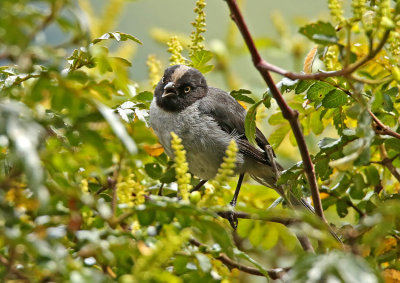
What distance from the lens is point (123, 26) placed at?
6.71 metres

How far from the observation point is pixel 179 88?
4035mm

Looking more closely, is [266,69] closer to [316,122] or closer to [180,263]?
[180,263]

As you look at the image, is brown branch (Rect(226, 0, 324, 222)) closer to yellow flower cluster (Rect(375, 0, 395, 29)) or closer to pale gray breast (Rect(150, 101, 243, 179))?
yellow flower cluster (Rect(375, 0, 395, 29))

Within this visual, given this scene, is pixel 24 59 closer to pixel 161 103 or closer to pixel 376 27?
pixel 376 27

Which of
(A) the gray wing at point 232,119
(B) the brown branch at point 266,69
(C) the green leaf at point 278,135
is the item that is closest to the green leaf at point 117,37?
(B) the brown branch at point 266,69

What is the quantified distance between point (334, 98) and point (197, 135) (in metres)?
1.71

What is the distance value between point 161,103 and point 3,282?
294cm

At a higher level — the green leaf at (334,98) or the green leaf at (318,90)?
the green leaf at (318,90)

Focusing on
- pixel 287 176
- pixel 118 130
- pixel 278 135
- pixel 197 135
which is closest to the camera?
pixel 118 130

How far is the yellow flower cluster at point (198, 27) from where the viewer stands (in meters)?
2.34

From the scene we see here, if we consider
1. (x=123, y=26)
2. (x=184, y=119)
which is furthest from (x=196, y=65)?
(x=123, y=26)

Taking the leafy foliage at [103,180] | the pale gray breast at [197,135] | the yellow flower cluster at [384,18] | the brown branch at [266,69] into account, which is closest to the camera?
the leafy foliage at [103,180]

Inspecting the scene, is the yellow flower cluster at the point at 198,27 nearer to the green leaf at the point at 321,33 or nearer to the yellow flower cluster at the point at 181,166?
the green leaf at the point at 321,33

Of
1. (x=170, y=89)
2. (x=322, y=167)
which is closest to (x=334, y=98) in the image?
(x=322, y=167)
